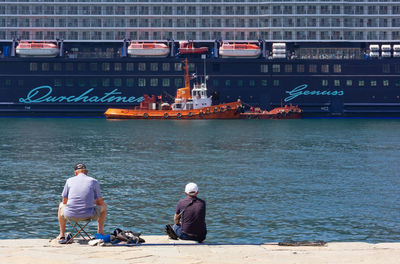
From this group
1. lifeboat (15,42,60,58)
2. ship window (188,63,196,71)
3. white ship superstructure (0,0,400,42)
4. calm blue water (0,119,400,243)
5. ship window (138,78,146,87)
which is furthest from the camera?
white ship superstructure (0,0,400,42)

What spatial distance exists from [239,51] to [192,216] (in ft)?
218

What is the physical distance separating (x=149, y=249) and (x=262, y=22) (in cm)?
7307

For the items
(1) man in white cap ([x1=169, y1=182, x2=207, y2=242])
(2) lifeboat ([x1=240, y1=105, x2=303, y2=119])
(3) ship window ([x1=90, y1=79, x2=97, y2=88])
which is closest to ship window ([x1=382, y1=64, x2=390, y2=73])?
(2) lifeboat ([x1=240, y1=105, x2=303, y2=119])

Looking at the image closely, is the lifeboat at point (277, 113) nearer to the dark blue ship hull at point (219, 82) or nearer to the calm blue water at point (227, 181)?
the dark blue ship hull at point (219, 82)

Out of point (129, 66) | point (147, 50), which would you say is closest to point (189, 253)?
point (147, 50)

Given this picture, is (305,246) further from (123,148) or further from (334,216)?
(123,148)

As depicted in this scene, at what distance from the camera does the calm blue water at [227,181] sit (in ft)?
59.0

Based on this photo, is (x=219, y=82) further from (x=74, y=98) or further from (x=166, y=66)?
(x=74, y=98)

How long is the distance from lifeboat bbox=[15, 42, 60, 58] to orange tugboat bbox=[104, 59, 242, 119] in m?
9.56

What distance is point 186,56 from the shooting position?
79.9 metres

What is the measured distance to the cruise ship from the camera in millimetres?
79062

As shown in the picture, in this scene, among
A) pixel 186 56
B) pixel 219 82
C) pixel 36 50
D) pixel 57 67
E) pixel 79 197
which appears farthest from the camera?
pixel 186 56

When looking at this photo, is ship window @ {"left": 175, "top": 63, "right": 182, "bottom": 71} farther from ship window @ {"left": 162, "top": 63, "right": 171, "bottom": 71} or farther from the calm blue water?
the calm blue water

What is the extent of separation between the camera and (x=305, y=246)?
12.6 m
